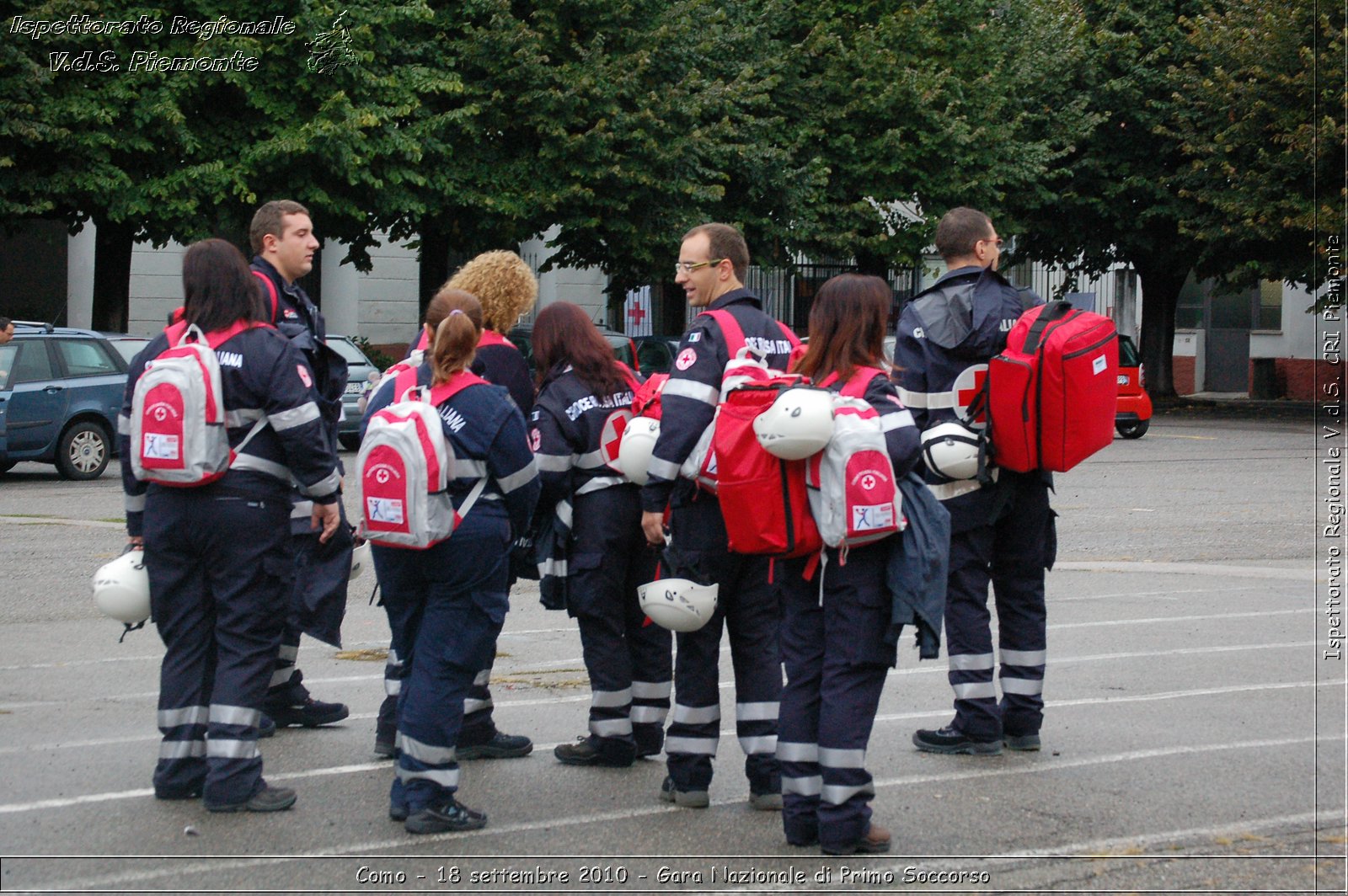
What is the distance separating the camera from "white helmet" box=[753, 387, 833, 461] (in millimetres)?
4879

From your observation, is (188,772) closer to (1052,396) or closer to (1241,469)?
(1052,396)

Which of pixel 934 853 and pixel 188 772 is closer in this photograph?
pixel 934 853

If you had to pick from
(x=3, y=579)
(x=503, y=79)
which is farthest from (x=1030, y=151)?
(x=3, y=579)

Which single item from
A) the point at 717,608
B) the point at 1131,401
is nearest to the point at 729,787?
the point at 717,608

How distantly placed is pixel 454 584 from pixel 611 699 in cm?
109

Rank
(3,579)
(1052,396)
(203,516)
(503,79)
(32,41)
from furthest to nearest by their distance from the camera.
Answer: (503,79) → (32,41) → (3,579) → (1052,396) → (203,516)

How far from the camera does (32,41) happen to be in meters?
21.3

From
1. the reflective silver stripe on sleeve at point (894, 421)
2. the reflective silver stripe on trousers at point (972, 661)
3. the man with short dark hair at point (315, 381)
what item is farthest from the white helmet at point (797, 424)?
the man with short dark hair at point (315, 381)

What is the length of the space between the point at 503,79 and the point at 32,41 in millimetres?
6924

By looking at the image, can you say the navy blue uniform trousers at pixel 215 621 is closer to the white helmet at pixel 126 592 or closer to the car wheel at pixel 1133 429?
the white helmet at pixel 126 592

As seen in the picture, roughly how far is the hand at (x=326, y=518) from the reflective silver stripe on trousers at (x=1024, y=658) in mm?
2807

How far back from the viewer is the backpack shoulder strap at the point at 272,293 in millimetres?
6449

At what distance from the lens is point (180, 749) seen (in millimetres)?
5629

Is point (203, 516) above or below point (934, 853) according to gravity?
above
